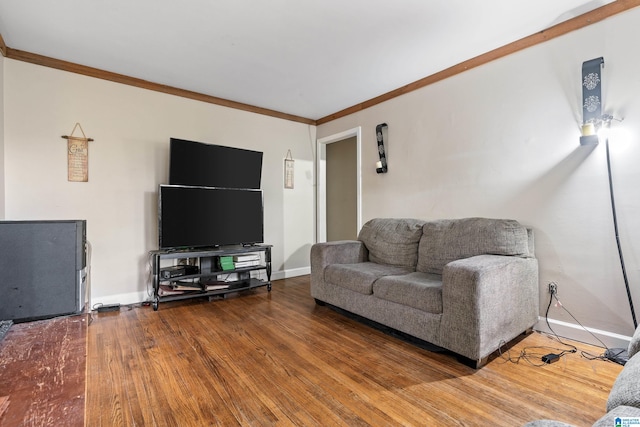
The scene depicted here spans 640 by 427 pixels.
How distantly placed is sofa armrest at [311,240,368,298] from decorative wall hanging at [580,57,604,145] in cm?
203

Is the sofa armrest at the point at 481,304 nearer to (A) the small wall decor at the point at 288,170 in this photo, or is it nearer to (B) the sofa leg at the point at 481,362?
(B) the sofa leg at the point at 481,362

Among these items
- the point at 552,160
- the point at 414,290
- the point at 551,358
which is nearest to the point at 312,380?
the point at 414,290

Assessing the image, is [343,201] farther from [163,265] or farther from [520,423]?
[520,423]

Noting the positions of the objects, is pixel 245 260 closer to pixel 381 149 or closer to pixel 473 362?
pixel 381 149

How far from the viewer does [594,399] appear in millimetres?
1616

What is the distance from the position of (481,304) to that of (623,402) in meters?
1.29

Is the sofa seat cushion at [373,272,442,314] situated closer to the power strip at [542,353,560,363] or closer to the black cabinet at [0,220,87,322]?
the power strip at [542,353,560,363]

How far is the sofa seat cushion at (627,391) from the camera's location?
653 mm

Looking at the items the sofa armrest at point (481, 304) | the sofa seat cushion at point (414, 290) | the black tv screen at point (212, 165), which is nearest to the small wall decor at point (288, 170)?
the black tv screen at point (212, 165)

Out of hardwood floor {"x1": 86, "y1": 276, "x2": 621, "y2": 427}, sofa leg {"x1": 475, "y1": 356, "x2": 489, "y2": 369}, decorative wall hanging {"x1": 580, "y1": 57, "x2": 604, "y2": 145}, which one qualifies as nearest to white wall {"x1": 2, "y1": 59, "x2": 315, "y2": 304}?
hardwood floor {"x1": 86, "y1": 276, "x2": 621, "y2": 427}

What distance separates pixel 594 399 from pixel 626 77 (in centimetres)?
206

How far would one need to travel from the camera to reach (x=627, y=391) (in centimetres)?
68

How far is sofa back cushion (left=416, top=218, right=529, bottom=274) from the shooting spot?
94.8 inches

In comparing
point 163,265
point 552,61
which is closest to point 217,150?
→ point 163,265
